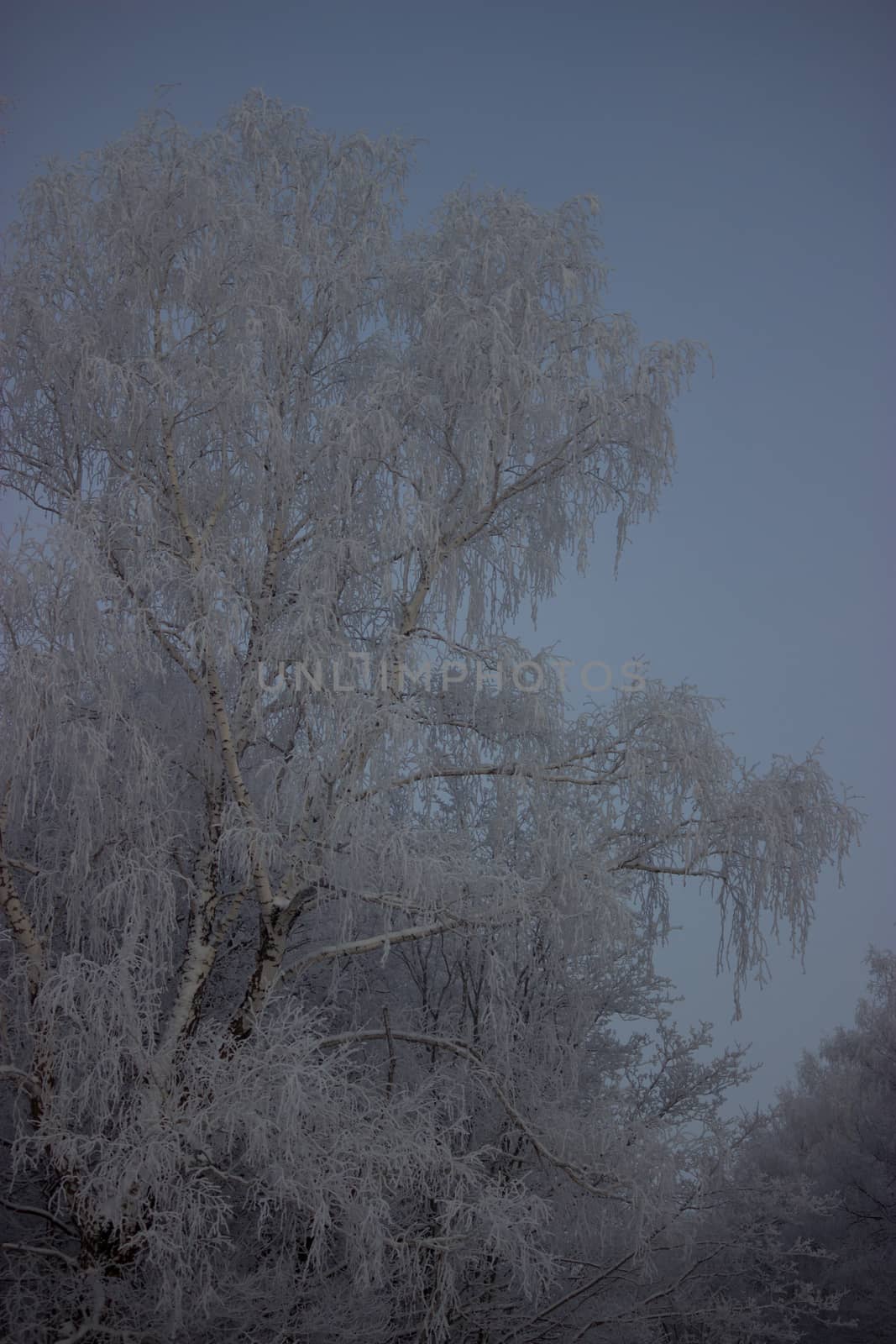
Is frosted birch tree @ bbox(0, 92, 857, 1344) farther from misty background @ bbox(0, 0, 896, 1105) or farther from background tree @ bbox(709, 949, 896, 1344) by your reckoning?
background tree @ bbox(709, 949, 896, 1344)

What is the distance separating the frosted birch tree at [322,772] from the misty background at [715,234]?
1.25 ft

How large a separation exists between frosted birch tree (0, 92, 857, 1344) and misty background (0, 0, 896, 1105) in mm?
380

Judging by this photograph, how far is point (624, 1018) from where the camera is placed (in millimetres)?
9508

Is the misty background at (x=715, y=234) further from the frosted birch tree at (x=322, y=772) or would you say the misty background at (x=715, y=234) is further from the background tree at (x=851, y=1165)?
the background tree at (x=851, y=1165)

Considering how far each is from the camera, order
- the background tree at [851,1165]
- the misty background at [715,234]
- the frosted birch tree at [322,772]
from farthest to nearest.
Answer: the background tree at [851,1165], the misty background at [715,234], the frosted birch tree at [322,772]

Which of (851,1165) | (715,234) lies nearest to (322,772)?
(851,1165)

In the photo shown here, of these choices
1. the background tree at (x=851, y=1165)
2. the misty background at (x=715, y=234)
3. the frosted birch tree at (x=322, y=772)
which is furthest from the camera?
the background tree at (x=851, y=1165)

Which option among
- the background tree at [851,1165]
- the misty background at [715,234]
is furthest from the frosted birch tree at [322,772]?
the background tree at [851,1165]

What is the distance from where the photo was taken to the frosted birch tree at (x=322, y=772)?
5105 millimetres

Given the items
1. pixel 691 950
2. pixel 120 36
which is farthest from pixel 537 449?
pixel 691 950

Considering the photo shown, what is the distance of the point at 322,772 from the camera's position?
17.9 ft

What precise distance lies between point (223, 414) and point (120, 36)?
7379 millimetres

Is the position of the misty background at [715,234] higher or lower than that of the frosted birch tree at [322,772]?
higher

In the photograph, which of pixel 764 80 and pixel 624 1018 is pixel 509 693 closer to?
pixel 624 1018
